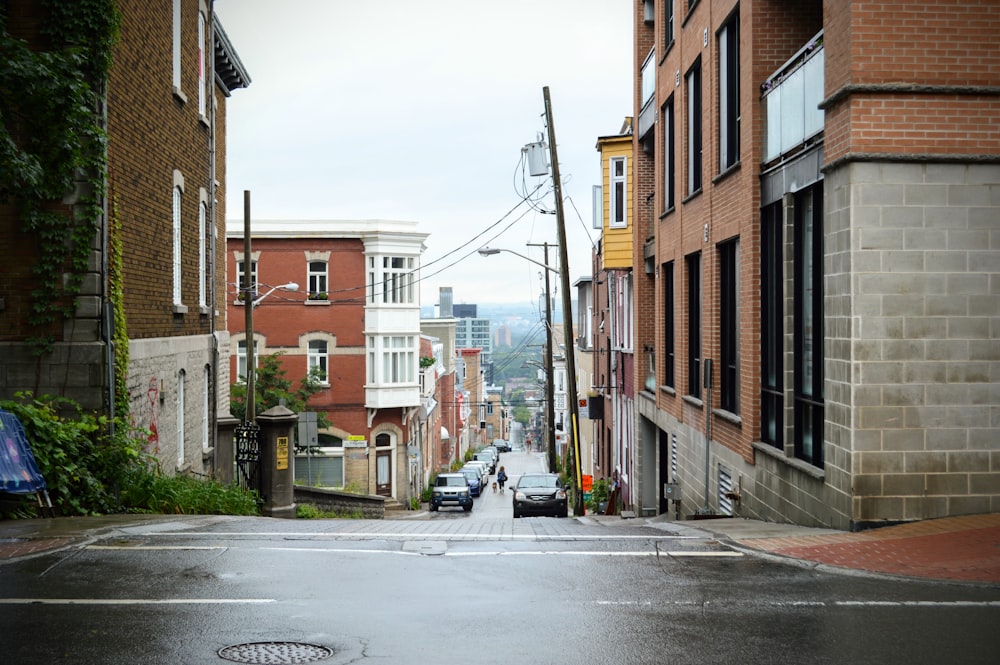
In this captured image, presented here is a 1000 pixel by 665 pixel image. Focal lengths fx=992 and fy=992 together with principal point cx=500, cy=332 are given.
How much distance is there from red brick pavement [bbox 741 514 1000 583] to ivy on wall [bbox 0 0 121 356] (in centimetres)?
988

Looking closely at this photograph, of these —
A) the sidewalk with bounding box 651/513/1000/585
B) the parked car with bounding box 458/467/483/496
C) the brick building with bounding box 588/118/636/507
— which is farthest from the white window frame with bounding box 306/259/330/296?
the sidewalk with bounding box 651/513/1000/585

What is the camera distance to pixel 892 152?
10117mm

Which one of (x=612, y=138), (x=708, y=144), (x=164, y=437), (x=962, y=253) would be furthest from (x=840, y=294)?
(x=612, y=138)

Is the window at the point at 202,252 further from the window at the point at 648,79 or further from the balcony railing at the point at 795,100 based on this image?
the balcony railing at the point at 795,100

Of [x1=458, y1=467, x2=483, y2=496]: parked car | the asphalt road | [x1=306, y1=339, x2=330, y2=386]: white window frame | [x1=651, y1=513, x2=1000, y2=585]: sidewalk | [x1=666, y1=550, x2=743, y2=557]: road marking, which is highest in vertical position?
[x1=306, y1=339, x2=330, y2=386]: white window frame

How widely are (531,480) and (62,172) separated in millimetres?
20915

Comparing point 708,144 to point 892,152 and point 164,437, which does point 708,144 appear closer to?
point 892,152

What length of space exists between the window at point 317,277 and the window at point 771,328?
32838 millimetres

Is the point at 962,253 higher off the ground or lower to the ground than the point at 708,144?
lower

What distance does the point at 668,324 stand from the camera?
74.3 ft

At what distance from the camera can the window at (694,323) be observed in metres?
19.2

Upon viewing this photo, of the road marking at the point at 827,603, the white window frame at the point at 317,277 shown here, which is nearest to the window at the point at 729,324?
the road marking at the point at 827,603

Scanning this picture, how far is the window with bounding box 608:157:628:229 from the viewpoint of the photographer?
88.5ft

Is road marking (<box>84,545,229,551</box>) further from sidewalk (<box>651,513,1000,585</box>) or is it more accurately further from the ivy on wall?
sidewalk (<box>651,513,1000,585</box>)
